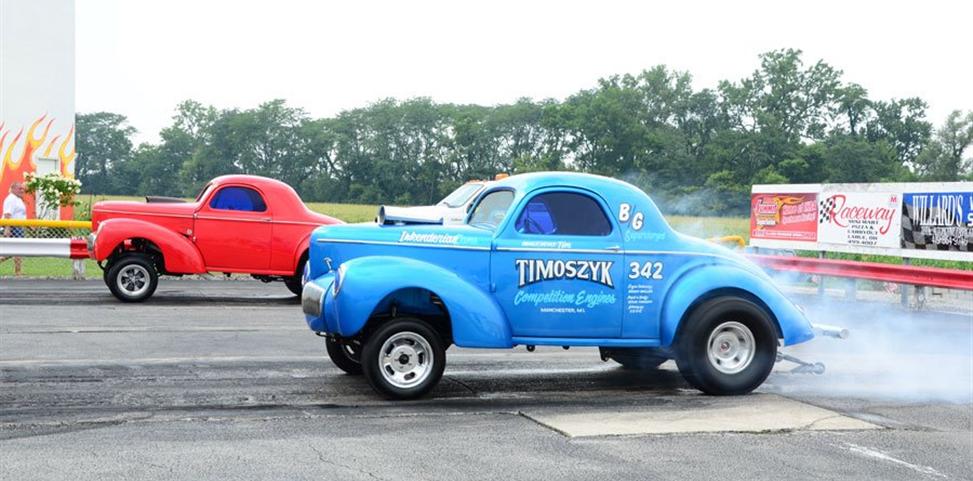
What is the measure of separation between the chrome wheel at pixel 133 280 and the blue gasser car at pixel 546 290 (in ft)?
25.9

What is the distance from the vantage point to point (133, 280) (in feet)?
53.6

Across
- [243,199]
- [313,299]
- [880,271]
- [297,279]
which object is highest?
[243,199]

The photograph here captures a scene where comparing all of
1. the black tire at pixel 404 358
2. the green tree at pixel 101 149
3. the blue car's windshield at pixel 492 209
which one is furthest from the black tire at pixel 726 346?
the green tree at pixel 101 149

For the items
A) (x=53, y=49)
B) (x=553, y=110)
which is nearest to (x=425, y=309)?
(x=53, y=49)

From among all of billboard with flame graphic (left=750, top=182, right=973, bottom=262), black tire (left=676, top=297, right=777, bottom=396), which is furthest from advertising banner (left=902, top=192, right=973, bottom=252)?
black tire (left=676, top=297, right=777, bottom=396)

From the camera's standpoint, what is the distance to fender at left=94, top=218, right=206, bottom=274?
53.0ft

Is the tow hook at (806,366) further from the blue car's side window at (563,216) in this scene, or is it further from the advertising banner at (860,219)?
the advertising banner at (860,219)

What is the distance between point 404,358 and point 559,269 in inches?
56.9

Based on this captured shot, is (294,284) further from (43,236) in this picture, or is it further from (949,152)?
(949,152)

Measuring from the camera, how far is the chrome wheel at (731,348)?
9117 millimetres

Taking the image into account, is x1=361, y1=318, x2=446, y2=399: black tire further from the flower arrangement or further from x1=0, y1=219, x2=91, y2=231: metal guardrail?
the flower arrangement

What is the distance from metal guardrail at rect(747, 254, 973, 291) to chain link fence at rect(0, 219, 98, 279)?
1281 cm

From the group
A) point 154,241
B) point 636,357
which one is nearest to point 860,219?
point 636,357

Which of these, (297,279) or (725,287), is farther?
(297,279)
